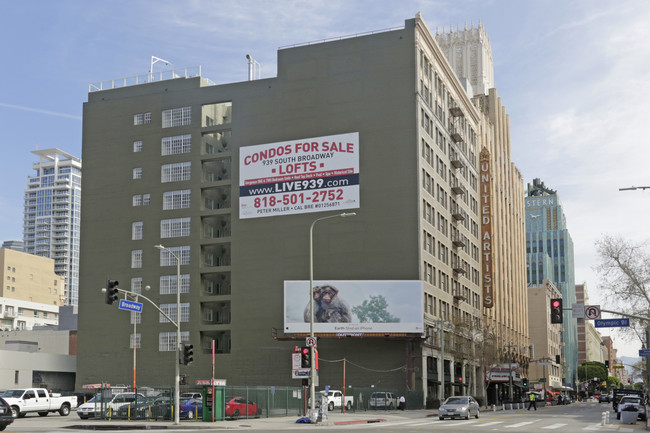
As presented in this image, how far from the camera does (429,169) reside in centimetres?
8844

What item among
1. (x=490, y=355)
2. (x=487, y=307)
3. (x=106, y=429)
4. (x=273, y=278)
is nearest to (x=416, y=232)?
(x=273, y=278)

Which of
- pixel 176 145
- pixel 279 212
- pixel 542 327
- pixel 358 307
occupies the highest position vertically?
pixel 176 145

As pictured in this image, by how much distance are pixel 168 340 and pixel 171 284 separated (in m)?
6.35

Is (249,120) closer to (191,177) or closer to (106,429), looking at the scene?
(191,177)

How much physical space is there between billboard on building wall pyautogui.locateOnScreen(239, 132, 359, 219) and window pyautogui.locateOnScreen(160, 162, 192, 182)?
8.47 meters

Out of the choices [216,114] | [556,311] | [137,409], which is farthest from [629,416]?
[216,114]

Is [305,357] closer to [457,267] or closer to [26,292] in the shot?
[457,267]

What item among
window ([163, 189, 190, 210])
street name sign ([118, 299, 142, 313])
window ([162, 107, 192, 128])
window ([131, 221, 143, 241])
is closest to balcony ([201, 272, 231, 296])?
window ([163, 189, 190, 210])

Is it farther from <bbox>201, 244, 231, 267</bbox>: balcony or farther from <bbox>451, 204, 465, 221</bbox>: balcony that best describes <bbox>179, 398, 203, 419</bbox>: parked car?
<bbox>451, 204, 465, 221</bbox>: balcony

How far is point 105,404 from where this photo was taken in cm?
5194

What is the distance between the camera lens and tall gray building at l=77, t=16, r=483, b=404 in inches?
3241

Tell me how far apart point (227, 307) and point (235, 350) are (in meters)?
6.06

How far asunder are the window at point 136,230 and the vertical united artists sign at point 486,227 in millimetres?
49696

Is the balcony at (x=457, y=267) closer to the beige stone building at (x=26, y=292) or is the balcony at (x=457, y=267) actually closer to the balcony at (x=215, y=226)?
the balcony at (x=215, y=226)
